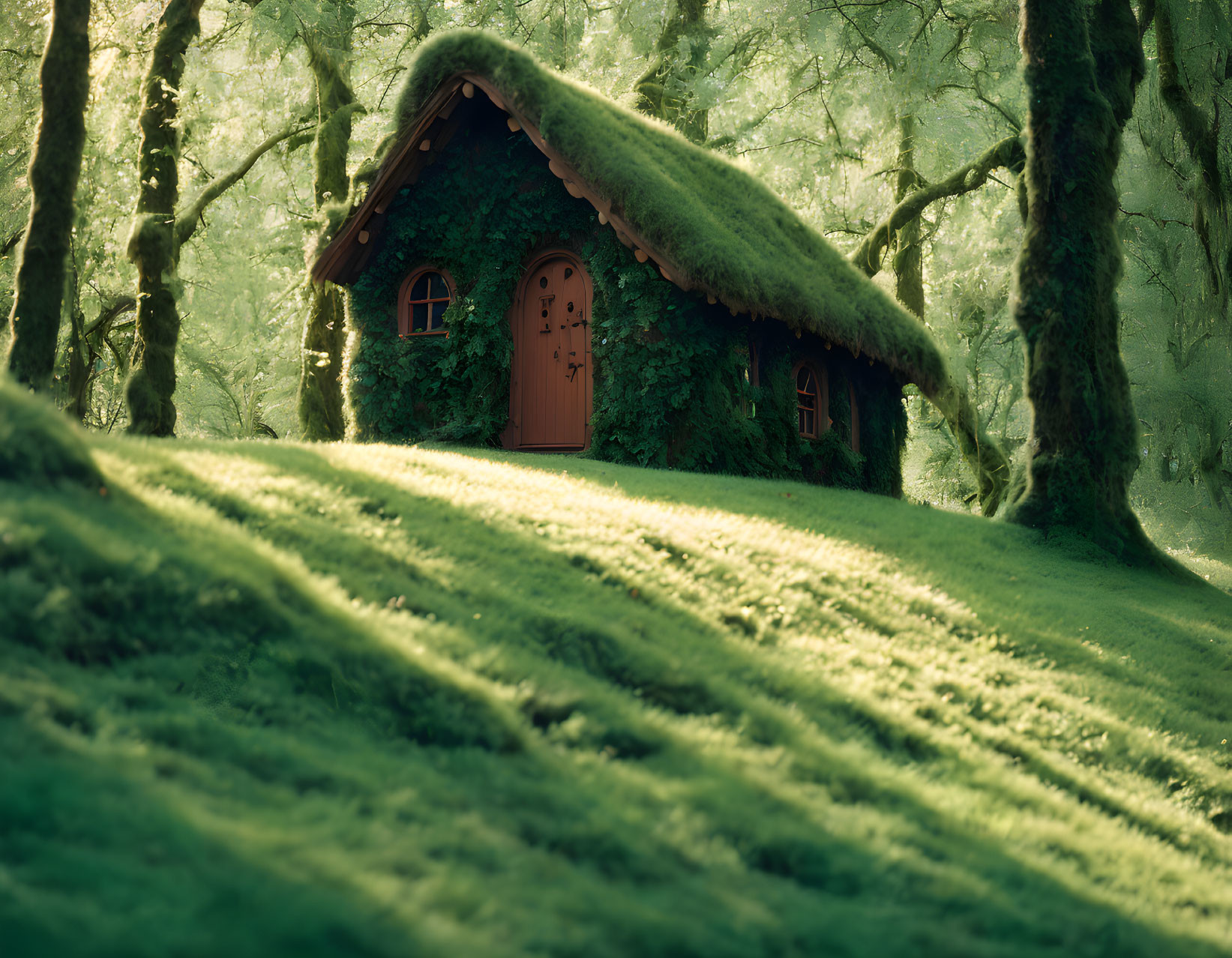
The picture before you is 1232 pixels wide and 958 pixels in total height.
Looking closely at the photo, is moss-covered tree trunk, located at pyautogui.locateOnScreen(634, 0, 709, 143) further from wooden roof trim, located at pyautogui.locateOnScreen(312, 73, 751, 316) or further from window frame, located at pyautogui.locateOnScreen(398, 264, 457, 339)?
window frame, located at pyautogui.locateOnScreen(398, 264, 457, 339)

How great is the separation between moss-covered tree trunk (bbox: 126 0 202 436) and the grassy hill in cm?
815

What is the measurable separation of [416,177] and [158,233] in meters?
4.17

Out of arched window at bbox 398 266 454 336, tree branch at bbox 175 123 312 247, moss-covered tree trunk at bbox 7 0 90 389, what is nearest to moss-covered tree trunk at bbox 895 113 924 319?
arched window at bbox 398 266 454 336

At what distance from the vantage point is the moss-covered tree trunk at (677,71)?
2131 centimetres

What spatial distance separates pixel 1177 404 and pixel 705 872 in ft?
74.9

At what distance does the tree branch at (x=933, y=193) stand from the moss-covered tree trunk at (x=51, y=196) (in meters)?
15.2

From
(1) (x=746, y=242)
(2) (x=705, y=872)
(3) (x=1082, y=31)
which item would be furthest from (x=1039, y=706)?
(3) (x=1082, y=31)

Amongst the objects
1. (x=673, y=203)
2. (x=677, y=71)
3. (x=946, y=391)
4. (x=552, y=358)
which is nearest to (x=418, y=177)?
(x=552, y=358)

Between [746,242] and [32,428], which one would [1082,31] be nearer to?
[746,242]

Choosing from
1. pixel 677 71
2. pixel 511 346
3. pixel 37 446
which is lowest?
pixel 37 446

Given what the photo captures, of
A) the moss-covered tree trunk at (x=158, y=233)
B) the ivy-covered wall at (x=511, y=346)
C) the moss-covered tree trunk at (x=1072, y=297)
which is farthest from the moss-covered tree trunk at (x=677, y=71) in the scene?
the moss-covered tree trunk at (x=158, y=233)

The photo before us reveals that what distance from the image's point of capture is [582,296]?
1498cm

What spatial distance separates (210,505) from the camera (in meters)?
5.55

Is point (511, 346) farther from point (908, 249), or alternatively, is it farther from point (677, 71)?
point (908, 249)
